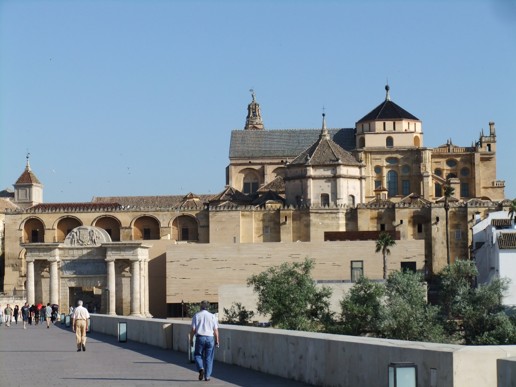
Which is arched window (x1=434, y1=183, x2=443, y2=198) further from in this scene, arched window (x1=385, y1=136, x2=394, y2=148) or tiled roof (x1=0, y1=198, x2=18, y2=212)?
tiled roof (x1=0, y1=198, x2=18, y2=212)

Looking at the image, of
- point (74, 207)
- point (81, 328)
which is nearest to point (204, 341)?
point (81, 328)

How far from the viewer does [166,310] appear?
71.8m

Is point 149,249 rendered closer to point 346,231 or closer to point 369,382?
point 346,231

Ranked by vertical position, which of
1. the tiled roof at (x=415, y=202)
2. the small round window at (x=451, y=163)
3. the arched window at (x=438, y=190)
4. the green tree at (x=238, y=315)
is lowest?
the green tree at (x=238, y=315)

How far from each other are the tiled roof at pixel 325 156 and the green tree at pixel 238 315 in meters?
22.8

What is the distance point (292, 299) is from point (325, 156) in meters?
29.2

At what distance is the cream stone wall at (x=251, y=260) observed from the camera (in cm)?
6969

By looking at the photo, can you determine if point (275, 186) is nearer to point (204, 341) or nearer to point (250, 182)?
point (250, 182)

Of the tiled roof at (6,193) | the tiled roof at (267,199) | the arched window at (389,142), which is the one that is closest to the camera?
the tiled roof at (267,199)

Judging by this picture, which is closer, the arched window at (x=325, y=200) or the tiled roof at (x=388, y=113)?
the arched window at (x=325, y=200)

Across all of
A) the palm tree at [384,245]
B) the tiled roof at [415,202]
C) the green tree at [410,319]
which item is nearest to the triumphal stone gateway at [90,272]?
the palm tree at [384,245]

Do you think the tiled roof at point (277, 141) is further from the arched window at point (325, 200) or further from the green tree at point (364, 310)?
the green tree at point (364, 310)

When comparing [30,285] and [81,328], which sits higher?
[30,285]

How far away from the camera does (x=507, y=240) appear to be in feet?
194
